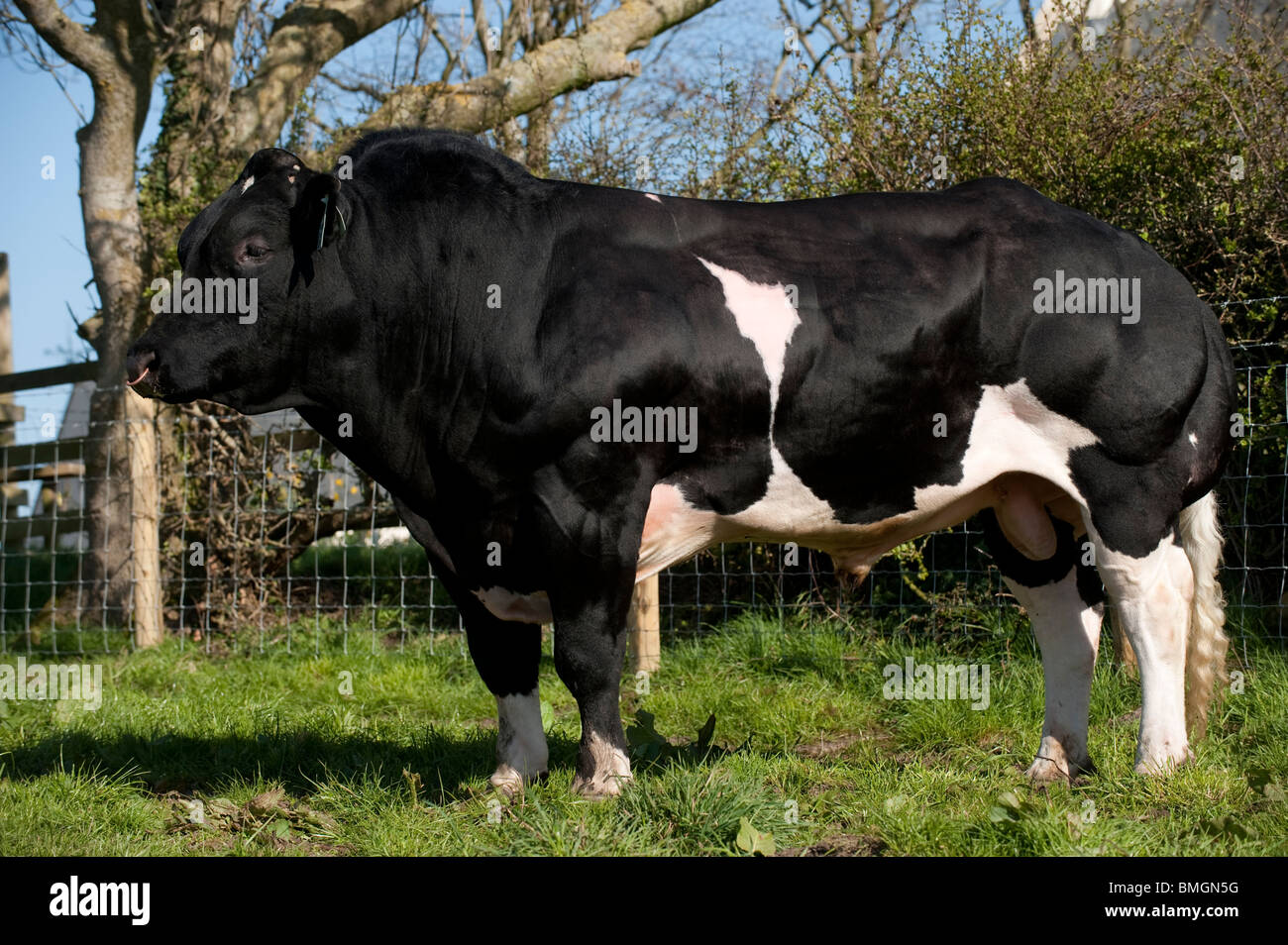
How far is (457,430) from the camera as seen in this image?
142 inches

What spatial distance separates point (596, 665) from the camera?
Result: 11.5 ft

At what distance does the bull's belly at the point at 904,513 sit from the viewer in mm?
3658

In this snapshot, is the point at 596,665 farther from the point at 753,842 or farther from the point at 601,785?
the point at 753,842

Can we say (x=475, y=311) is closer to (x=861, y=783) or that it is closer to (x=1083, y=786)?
(x=861, y=783)

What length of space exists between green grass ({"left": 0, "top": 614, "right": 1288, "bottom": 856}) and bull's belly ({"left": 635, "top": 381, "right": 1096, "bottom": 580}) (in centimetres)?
74

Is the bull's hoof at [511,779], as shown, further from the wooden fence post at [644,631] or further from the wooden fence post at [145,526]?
the wooden fence post at [145,526]

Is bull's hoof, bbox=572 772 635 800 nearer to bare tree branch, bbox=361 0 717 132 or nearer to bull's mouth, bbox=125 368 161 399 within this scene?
bull's mouth, bbox=125 368 161 399

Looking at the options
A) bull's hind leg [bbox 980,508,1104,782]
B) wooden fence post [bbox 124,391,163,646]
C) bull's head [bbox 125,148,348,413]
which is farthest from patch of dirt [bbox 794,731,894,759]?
wooden fence post [bbox 124,391,163,646]

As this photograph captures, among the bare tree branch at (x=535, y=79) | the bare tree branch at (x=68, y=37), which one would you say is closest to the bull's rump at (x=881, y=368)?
the bare tree branch at (x=535, y=79)

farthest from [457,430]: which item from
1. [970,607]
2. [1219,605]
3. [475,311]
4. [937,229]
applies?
[970,607]

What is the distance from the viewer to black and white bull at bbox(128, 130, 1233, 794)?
3.51 m

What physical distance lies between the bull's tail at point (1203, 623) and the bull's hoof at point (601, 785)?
1.95 meters

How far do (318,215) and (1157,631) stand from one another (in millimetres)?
2900

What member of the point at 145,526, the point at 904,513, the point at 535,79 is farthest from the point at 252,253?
the point at 535,79
